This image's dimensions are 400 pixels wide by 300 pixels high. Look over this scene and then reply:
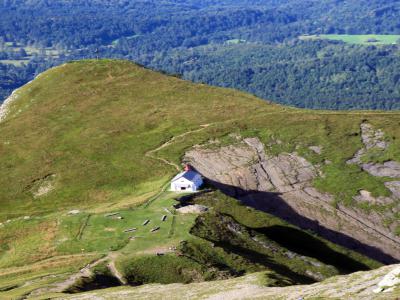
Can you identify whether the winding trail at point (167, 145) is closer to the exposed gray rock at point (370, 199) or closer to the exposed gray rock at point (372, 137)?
the exposed gray rock at point (372, 137)

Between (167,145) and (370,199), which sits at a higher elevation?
(167,145)

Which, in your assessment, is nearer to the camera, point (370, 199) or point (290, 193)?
point (370, 199)

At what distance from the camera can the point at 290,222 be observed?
103000 millimetres

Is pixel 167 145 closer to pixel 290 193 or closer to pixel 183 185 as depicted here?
pixel 290 193

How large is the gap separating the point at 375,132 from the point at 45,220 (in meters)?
64.9

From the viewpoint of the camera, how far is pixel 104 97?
5876 inches

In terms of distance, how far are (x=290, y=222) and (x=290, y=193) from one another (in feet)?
32.1

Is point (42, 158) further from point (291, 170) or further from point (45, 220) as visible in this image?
point (291, 170)

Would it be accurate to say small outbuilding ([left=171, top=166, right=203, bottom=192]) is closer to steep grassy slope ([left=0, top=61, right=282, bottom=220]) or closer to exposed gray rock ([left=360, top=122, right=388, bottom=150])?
steep grassy slope ([left=0, top=61, right=282, bottom=220])

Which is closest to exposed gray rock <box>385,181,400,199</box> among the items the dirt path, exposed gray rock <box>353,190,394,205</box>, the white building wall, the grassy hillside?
the grassy hillside

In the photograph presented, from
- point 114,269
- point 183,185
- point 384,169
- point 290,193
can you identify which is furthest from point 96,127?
point 114,269

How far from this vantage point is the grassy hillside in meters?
74.9

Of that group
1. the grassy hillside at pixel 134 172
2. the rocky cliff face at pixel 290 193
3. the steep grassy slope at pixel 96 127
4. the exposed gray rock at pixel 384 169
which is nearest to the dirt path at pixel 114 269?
the grassy hillside at pixel 134 172

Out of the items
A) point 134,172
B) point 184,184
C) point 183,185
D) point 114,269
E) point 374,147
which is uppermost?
point 114,269
